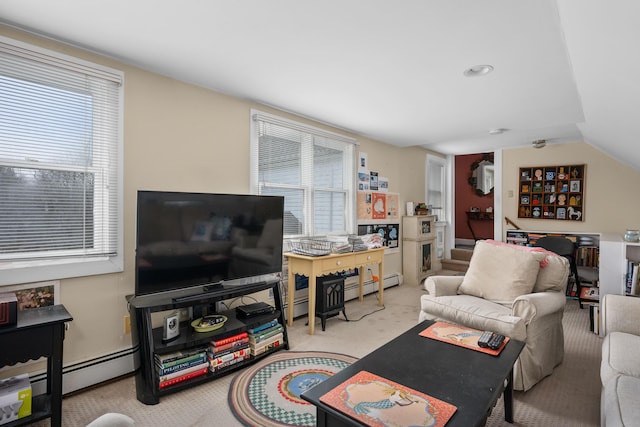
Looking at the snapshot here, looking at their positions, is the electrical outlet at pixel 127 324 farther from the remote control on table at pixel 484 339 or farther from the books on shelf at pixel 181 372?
the remote control on table at pixel 484 339

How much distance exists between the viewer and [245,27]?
185 cm

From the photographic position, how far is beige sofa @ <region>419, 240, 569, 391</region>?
211 cm

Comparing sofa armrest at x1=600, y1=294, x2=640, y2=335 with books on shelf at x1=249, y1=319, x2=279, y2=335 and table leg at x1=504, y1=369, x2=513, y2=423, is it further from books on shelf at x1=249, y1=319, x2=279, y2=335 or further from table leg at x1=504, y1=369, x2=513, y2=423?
books on shelf at x1=249, y1=319, x2=279, y2=335

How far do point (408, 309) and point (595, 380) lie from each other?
1827mm

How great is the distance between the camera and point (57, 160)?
6.68 ft

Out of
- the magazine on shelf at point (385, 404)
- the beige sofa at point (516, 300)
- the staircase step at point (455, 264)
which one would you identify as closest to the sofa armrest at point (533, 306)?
the beige sofa at point (516, 300)

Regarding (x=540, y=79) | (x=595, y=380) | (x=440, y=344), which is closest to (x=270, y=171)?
(x=440, y=344)

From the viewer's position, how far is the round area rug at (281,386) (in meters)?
1.86

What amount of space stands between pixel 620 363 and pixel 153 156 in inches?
121

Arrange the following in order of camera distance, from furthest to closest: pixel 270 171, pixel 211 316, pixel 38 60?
pixel 270 171, pixel 211 316, pixel 38 60

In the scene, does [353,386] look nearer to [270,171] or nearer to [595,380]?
[595,380]

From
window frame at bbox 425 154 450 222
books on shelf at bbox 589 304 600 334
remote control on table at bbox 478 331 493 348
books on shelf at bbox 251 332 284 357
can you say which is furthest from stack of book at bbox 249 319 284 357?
window frame at bbox 425 154 450 222

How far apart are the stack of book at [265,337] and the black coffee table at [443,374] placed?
118cm

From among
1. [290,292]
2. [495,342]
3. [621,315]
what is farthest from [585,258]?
[290,292]
